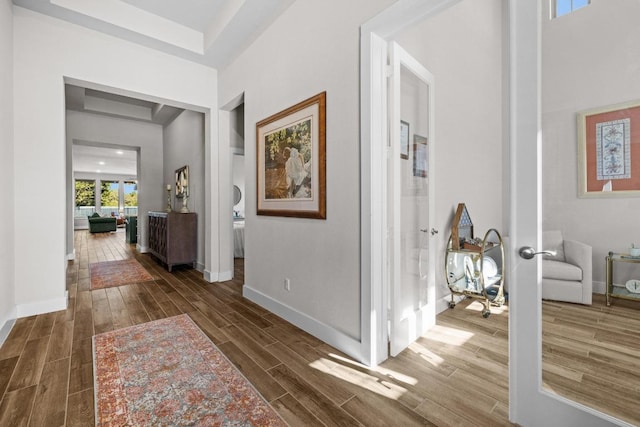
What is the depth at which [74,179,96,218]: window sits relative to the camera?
49.2ft

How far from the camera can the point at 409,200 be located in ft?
7.68

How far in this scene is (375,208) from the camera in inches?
79.0

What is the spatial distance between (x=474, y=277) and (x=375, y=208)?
1660 mm

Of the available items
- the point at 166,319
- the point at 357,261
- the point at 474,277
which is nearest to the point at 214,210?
the point at 166,319

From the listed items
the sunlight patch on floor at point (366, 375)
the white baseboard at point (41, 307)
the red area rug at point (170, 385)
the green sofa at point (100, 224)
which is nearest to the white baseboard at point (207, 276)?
the white baseboard at point (41, 307)

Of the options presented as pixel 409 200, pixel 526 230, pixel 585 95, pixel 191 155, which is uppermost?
pixel 191 155

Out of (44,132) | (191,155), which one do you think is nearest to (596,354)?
(44,132)

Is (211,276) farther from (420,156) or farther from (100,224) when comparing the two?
(100,224)

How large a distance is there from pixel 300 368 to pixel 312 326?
521 millimetres

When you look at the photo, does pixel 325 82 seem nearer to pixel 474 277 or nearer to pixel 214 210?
pixel 474 277

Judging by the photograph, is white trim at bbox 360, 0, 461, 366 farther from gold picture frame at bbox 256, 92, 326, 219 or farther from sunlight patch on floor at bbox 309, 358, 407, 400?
gold picture frame at bbox 256, 92, 326, 219

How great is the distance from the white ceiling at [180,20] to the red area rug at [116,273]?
3.29 metres

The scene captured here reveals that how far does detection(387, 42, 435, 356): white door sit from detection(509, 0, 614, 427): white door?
0.79 meters

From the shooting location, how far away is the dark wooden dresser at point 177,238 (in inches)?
189
